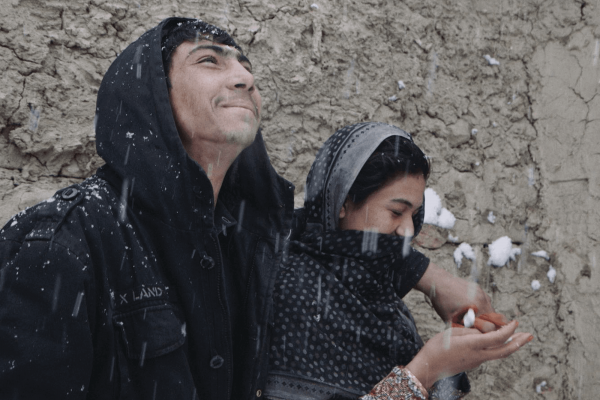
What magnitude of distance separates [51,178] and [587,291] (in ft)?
9.42

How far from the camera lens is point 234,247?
1588 mm

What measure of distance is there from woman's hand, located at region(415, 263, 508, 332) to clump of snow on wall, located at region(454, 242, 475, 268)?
918 millimetres

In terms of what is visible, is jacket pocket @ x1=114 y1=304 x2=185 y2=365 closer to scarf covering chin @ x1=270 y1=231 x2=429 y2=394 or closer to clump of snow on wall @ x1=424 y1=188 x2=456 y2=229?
scarf covering chin @ x1=270 y1=231 x2=429 y2=394

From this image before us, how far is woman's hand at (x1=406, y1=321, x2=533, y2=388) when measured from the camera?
1515 millimetres

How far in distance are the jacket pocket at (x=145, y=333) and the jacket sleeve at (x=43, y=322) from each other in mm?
99

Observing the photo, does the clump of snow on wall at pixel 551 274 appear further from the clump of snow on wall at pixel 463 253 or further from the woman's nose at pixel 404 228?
the woman's nose at pixel 404 228

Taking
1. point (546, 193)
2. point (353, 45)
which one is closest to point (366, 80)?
point (353, 45)

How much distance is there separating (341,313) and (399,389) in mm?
297

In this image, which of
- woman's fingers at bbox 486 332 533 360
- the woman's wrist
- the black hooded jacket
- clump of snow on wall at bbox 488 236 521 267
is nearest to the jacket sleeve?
the black hooded jacket

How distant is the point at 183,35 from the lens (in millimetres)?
1538

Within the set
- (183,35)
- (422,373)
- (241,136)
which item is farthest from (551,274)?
(183,35)

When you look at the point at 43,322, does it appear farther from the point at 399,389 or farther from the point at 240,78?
the point at 399,389

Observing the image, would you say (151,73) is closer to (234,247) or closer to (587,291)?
(234,247)

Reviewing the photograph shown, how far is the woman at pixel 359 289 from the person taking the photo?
1517 mm
